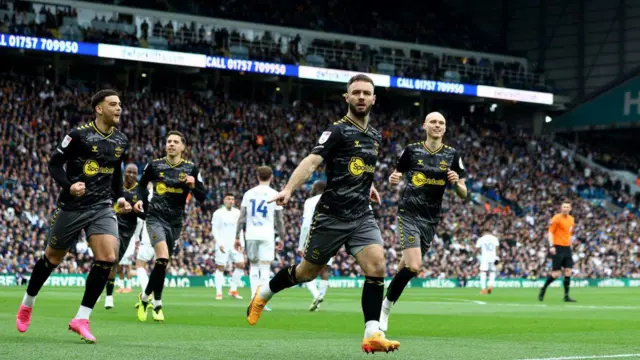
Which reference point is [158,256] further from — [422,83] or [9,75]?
[422,83]

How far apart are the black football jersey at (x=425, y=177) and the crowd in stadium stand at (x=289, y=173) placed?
2203cm

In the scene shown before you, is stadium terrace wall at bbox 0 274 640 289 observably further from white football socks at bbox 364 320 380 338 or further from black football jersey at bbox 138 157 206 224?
white football socks at bbox 364 320 380 338

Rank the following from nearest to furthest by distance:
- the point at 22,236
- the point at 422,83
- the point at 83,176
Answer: the point at 83,176, the point at 22,236, the point at 422,83

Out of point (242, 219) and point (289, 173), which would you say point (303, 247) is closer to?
point (242, 219)

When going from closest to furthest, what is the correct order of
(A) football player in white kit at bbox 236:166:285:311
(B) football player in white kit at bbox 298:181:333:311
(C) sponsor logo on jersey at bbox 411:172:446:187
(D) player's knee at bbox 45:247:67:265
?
1. (D) player's knee at bbox 45:247:67:265
2. (C) sponsor logo on jersey at bbox 411:172:446:187
3. (B) football player in white kit at bbox 298:181:333:311
4. (A) football player in white kit at bbox 236:166:285:311

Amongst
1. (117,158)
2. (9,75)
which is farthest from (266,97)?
(117,158)

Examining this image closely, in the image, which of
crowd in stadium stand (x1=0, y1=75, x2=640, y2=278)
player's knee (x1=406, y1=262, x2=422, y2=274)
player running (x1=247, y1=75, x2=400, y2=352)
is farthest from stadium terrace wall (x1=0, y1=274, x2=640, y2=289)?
player running (x1=247, y1=75, x2=400, y2=352)

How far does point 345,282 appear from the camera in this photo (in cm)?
3956

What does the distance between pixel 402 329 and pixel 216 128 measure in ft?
117

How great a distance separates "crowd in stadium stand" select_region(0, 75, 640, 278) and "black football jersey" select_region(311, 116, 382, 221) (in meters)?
25.4

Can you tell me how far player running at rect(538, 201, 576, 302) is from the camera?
81.8ft

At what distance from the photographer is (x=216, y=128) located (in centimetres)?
4869

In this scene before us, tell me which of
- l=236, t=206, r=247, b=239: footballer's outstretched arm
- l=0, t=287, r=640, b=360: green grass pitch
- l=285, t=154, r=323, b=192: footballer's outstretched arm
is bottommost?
l=0, t=287, r=640, b=360: green grass pitch

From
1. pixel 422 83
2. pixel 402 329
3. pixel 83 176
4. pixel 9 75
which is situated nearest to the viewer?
pixel 83 176
